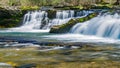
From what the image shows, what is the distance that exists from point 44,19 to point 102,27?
1067 centimetres

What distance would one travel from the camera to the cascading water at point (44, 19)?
3459 centimetres

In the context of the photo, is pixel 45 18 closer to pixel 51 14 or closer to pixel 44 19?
pixel 44 19

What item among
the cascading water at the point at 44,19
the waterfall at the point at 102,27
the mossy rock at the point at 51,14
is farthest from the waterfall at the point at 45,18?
the waterfall at the point at 102,27

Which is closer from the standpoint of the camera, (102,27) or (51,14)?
(102,27)

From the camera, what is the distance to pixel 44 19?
3603 cm

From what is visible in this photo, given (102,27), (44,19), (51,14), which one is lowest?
(44,19)

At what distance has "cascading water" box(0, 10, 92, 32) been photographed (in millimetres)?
34594

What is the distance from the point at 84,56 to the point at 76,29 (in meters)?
14.1

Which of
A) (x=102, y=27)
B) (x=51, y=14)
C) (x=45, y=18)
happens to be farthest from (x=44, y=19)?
(x=102, y=27)

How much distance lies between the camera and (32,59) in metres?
13.1

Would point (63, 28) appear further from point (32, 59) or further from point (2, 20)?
point (32, 59)

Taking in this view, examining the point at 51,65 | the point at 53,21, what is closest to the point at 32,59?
the point at 51,65

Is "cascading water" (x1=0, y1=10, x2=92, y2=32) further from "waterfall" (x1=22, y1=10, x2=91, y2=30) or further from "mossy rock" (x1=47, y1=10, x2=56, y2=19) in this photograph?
"mossy rock" (x1=47, y1=10, x2=56, y2=19)

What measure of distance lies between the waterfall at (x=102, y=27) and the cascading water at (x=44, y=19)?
5.54 metres
